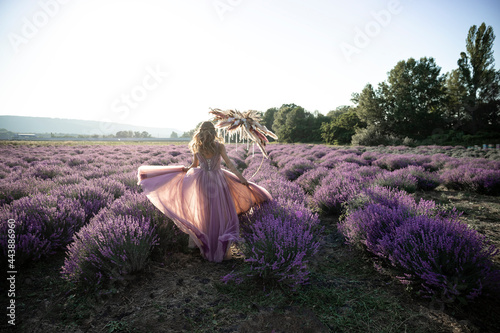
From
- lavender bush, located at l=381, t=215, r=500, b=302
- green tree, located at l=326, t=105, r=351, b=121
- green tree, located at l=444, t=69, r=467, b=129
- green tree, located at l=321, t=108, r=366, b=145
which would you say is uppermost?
green tree, located at l=326, t=105, r=351, b=121

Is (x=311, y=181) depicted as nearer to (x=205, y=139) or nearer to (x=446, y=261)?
(x=205, y=139)

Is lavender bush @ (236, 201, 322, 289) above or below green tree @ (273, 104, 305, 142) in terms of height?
below

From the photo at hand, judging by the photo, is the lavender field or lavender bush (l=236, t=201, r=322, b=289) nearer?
the lavender field

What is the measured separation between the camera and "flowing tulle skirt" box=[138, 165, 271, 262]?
8.38 feet

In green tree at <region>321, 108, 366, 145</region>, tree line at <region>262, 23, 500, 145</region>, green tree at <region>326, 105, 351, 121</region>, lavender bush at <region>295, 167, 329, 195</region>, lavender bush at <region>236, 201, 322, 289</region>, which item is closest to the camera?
lavender bush at <region>236, 201, 322, 289</region>

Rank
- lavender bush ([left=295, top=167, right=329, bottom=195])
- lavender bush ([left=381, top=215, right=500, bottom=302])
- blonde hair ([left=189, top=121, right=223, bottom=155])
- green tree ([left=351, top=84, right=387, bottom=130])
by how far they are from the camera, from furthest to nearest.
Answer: green tree ([left=351, top=84, right=387, bottom=130])
lavender bush ([left=295, top=167, right=329, bottom=195])
blonde hair ([left=189, top=121, right=223, bottom=155])
lavender bush ([left=381, top=215, right=500, bottom=302])

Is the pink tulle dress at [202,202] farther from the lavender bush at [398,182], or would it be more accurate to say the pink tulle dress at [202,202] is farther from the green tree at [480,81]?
the green tree at [480,81]

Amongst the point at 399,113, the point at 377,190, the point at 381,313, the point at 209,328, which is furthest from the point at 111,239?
the point at 399,113

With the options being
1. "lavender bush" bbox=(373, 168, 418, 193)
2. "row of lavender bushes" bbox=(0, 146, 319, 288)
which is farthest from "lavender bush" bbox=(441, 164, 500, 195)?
"row of lavender bushes" bbox=(0, 146, 319, 288)

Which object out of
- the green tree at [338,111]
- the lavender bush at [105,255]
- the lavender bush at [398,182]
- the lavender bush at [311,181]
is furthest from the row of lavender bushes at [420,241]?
the green tree at [338,111]

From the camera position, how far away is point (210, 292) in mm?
2100

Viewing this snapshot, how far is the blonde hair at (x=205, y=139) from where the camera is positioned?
→ 114 inches

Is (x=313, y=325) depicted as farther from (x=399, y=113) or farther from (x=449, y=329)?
(x=399, y=113)

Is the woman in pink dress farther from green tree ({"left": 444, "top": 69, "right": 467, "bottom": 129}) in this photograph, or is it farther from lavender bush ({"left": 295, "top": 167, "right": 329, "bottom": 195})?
green tree ({"left": 444, "top": 69, "right": 467, "bottom": 129})
